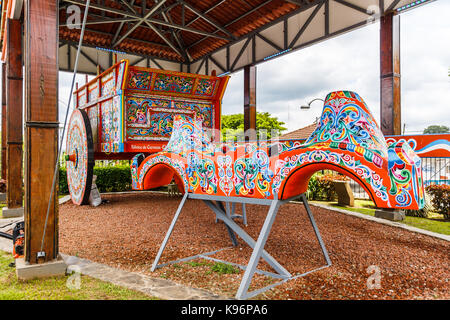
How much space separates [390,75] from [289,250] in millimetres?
4250

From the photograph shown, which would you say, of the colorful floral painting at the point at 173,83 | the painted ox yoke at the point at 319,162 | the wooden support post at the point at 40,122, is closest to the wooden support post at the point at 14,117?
the colorful floral painting at the point at 173,83

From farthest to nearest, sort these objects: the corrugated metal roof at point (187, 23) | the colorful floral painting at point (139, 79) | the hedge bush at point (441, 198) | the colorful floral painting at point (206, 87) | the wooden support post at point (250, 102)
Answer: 1. the wooden support post at point (250, 102)
2. the corrugated metal roof at point (187, 23)
3. the hedge bush at point (441, 198)
4. the colorful floral painting at point (206, 87)
5. the colorful floral painting at point (139, 79)

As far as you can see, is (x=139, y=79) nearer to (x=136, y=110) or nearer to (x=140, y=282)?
(x=136, y=110)

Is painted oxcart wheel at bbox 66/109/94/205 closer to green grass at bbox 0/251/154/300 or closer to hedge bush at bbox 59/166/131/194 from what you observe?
hedge bush at bbox 59/166/131/194

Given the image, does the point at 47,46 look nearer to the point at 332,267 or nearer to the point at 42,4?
the point at 42,4

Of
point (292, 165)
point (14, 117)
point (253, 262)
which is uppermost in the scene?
point (14, 117)

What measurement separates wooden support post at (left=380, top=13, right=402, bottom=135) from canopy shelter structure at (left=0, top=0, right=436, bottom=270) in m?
0.02

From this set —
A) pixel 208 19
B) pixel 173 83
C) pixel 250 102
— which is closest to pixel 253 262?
pixel 173 83

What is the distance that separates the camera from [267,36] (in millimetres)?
9750

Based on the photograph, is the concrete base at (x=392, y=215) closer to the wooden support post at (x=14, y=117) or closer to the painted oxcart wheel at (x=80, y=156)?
the painted oxcart wheel at (x=80, y=156)

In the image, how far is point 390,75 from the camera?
6129mm

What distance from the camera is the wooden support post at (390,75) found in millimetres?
6117

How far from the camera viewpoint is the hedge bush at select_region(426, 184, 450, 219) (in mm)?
6336

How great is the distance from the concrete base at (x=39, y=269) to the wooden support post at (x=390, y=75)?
582cm
